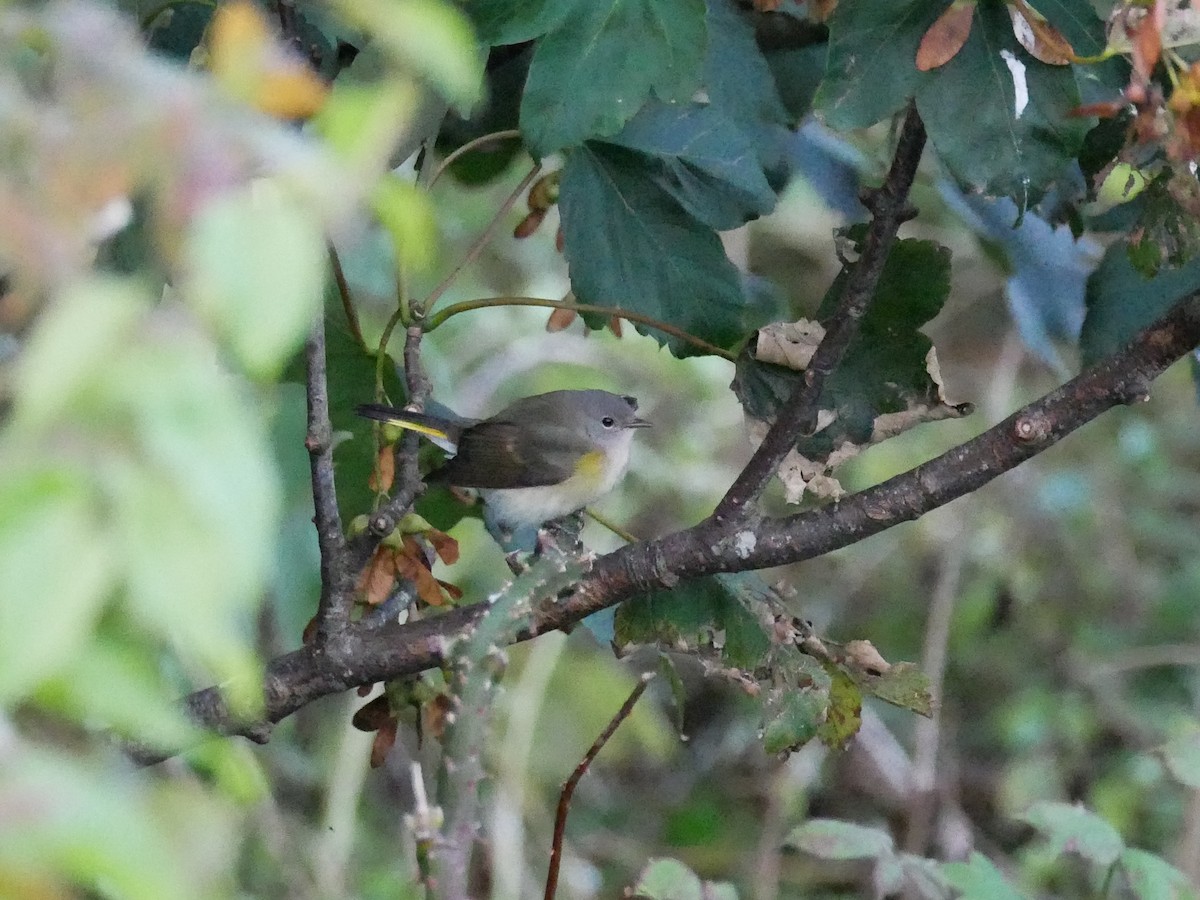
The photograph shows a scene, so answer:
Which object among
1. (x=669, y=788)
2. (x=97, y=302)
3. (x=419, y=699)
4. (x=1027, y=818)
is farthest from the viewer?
(x=669, y=788)

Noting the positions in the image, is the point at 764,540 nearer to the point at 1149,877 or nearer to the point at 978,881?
the point at 978,881

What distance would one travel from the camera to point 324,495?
4.84 ft

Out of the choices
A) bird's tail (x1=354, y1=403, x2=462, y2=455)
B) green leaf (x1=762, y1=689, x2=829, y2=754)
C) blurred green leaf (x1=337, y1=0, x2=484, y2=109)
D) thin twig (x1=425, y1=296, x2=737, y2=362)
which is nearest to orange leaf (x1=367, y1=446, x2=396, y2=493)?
bird's tail (x1=354, y1=403, x2=462, y2=455)

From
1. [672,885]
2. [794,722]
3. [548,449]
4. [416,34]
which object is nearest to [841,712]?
[794,722]

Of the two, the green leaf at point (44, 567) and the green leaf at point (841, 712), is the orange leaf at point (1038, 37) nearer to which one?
the green leaf at point (841, 712)

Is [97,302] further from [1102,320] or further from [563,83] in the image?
[1102,320]

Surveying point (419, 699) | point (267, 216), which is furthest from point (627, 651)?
point (267, 216)

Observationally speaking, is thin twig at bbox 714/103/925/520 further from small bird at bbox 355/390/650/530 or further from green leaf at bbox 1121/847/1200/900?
small bird at bbox 355/390/650/530

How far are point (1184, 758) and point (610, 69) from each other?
1.23m

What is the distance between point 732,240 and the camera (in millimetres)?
4457

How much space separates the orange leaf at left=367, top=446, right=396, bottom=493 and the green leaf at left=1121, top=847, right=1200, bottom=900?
3.69 ft

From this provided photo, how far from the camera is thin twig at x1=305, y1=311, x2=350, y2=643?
4.72ft

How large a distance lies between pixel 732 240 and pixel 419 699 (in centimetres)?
303

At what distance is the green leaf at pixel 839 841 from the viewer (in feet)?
6.38
